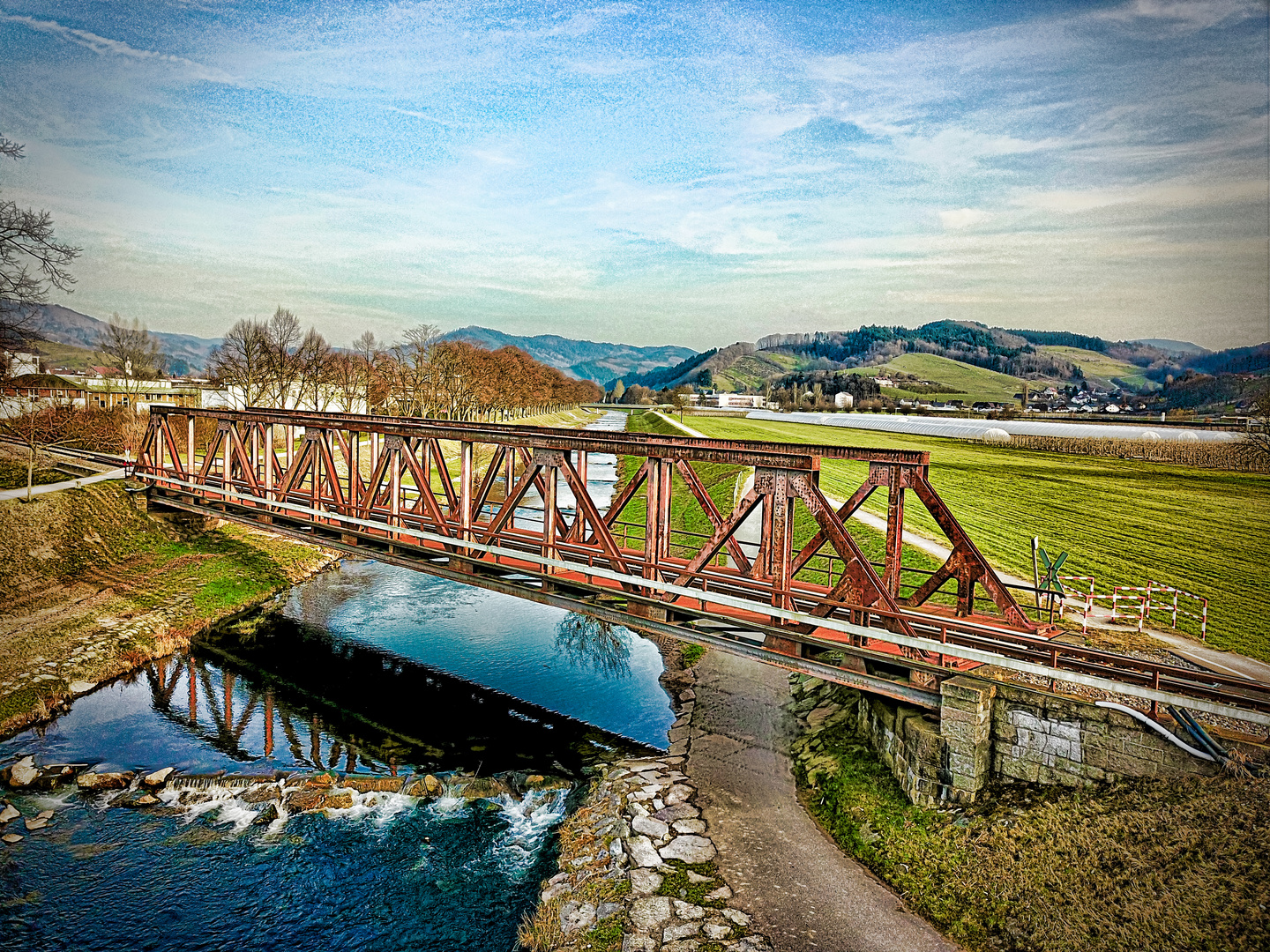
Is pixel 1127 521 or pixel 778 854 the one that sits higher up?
pixel 1127 521

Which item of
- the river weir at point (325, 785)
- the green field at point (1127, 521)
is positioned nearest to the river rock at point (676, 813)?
the river weir at point (325, 785)

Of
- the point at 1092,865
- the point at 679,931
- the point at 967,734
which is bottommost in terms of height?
the point at 679,931

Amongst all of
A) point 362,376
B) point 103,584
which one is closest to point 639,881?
point 103,584

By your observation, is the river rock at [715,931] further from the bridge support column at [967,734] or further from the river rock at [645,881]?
the bridge support column at [967,734]

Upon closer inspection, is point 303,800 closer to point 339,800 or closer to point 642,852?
point 339,800

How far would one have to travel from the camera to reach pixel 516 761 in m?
16.3

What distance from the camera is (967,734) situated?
11.6 m

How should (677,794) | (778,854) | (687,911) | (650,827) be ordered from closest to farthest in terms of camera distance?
1. (687,911)
2. (778,854)
3. (650,827)
4. (677,794)

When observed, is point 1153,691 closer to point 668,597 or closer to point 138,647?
point 668,597

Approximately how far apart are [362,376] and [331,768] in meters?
78.6

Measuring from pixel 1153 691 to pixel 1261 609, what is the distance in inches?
555

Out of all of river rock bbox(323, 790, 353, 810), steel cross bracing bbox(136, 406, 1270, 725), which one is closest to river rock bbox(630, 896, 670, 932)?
steel cross bracing bbox(136, 406, 1270, 725)

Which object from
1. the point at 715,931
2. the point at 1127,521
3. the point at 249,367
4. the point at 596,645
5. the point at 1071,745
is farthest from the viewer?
the point at 249,367

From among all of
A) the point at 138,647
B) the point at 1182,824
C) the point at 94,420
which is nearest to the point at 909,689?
the point at 1182,824
